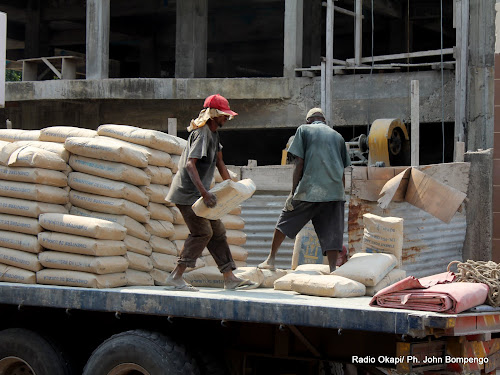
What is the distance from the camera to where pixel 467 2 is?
480 inches

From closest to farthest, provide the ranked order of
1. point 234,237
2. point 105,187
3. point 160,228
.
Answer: point 105,187 < point 160,228 < point 234,237

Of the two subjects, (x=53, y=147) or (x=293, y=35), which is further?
(x=293, y=35)

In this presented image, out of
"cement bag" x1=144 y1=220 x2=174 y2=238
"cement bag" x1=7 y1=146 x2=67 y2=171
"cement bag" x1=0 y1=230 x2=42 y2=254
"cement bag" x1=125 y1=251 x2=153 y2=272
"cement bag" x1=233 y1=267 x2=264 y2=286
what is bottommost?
"cement bag" x1=233 y1=267 x2=264 y2=286

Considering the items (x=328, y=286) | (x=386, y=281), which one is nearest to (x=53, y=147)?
(x=328, y=286)

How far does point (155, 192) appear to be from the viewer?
6.34 meters

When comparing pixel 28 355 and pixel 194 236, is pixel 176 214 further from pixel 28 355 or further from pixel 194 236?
pixel 28 355

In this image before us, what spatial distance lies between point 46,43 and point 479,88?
14104 mm

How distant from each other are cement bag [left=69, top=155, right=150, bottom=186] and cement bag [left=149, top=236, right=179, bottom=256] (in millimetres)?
439

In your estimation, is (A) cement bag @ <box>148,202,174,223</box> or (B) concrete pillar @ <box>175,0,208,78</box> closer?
(A) cement bag @ <box>148,202,174,223</box>

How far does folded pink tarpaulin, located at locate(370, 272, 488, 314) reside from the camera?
13.9ft

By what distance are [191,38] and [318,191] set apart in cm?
1189

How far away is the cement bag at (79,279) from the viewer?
5.57 m

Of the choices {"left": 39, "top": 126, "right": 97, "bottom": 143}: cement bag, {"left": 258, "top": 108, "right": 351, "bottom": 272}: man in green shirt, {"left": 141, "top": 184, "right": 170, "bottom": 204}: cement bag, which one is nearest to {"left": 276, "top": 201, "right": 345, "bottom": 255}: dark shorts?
{"left": 258, "top": 108, "right": 351, "bottom": 272}: man in green shirt

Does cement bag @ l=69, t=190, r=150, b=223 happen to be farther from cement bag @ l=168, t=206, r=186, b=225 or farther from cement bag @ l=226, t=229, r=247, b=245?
cement bag @ l=226, t=229, r=247, b=245
